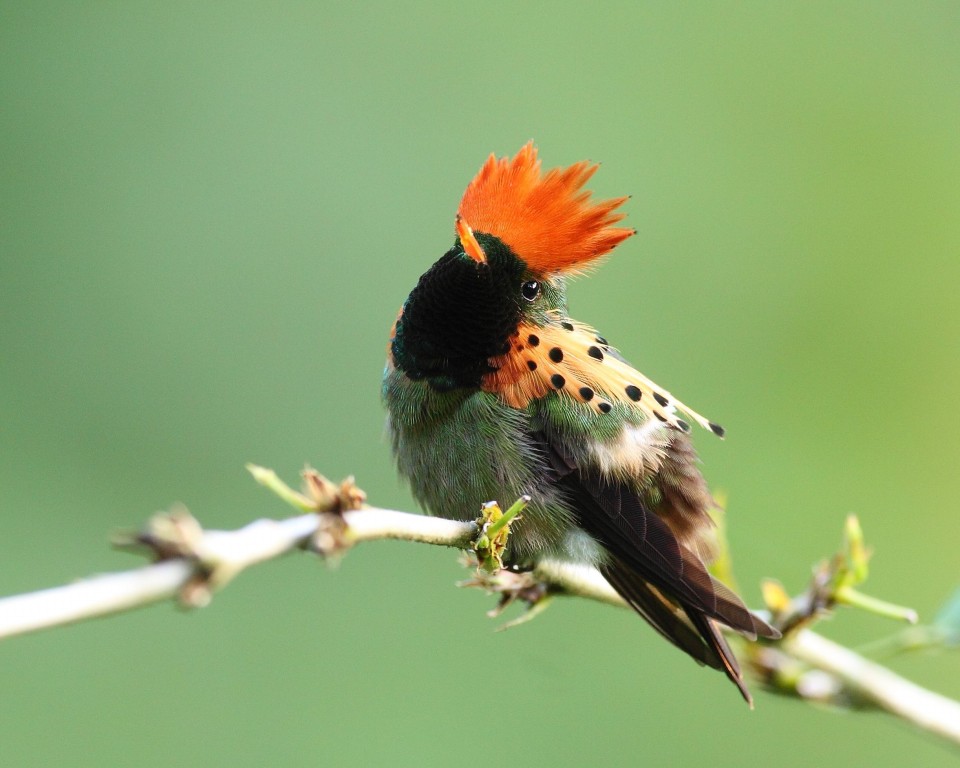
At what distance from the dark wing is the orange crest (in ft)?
1.40

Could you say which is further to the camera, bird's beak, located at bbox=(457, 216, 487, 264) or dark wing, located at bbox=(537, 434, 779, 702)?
dark wing, located at bbox=(537, 434, 779, 702)

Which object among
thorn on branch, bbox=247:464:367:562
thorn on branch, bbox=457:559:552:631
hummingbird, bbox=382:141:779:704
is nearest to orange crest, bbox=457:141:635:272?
hummingbird, bbox=382:141:779:704

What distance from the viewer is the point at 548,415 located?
86.5 inches

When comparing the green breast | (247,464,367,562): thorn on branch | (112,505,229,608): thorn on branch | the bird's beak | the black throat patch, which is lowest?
(112,505,229,608): thorn on branch

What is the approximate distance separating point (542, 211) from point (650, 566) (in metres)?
0.72

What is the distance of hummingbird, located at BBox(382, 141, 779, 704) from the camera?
1.98 metres

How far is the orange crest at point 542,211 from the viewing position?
194 centimetres

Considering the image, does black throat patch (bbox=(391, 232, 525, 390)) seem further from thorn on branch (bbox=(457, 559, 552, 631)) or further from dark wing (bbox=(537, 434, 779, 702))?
thorn on branch (bbox=(457, 559, 552, 631))

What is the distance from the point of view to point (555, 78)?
4.89m

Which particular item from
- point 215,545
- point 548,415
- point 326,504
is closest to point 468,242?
point 548,415

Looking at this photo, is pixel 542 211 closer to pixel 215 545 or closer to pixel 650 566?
pixel 650 566

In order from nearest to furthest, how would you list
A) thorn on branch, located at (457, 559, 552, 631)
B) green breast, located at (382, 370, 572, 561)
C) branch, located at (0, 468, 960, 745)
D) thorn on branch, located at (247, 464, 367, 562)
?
branch, located at (0, 468, 960, 745)
thorn on branch, located at (247, 464, 367, 562)
thorn on branch, located at (457, 559, 552, 631)
green breast, located at (382, 370, 572, 561)

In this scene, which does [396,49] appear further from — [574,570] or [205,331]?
[574,570]

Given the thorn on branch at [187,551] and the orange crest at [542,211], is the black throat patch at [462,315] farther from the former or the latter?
the thorn on branch at [187,551]
